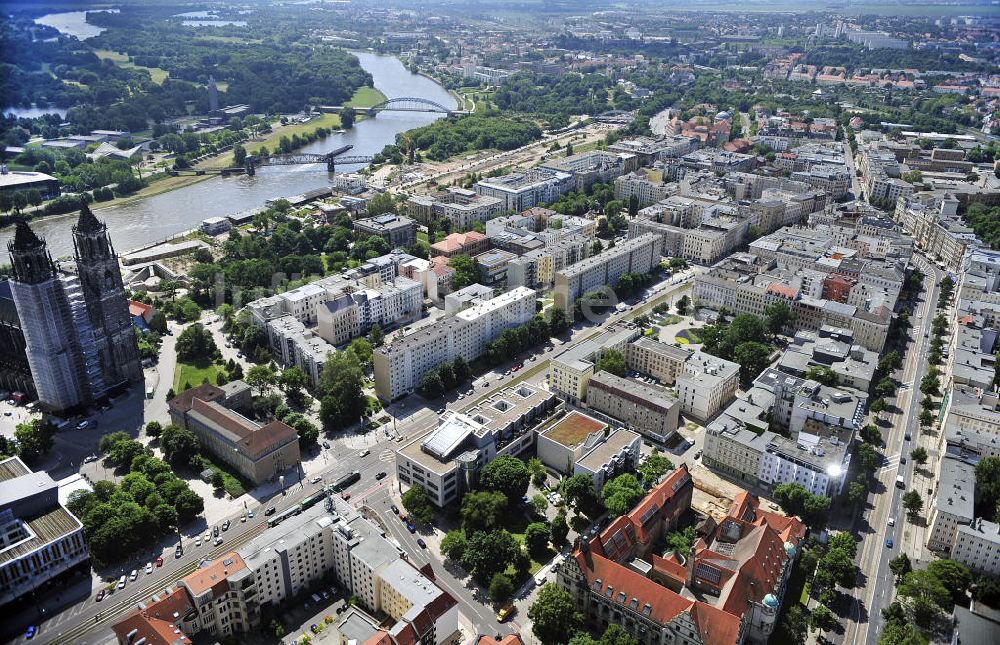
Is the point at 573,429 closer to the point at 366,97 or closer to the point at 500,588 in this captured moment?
the point at 500,588

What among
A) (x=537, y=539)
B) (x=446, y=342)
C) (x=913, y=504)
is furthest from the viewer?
(x=446, y=342)

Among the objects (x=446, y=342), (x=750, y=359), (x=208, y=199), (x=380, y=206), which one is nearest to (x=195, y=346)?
(x=446, y=342)

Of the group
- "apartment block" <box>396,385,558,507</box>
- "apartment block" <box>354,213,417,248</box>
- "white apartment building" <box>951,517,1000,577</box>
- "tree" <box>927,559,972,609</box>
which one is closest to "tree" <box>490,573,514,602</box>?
"apartment block" <box>396,385,558,507</box>

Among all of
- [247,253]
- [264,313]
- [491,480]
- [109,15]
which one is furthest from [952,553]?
[109,15]

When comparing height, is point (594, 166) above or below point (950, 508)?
above

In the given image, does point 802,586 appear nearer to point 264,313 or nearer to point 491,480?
point 491,480
